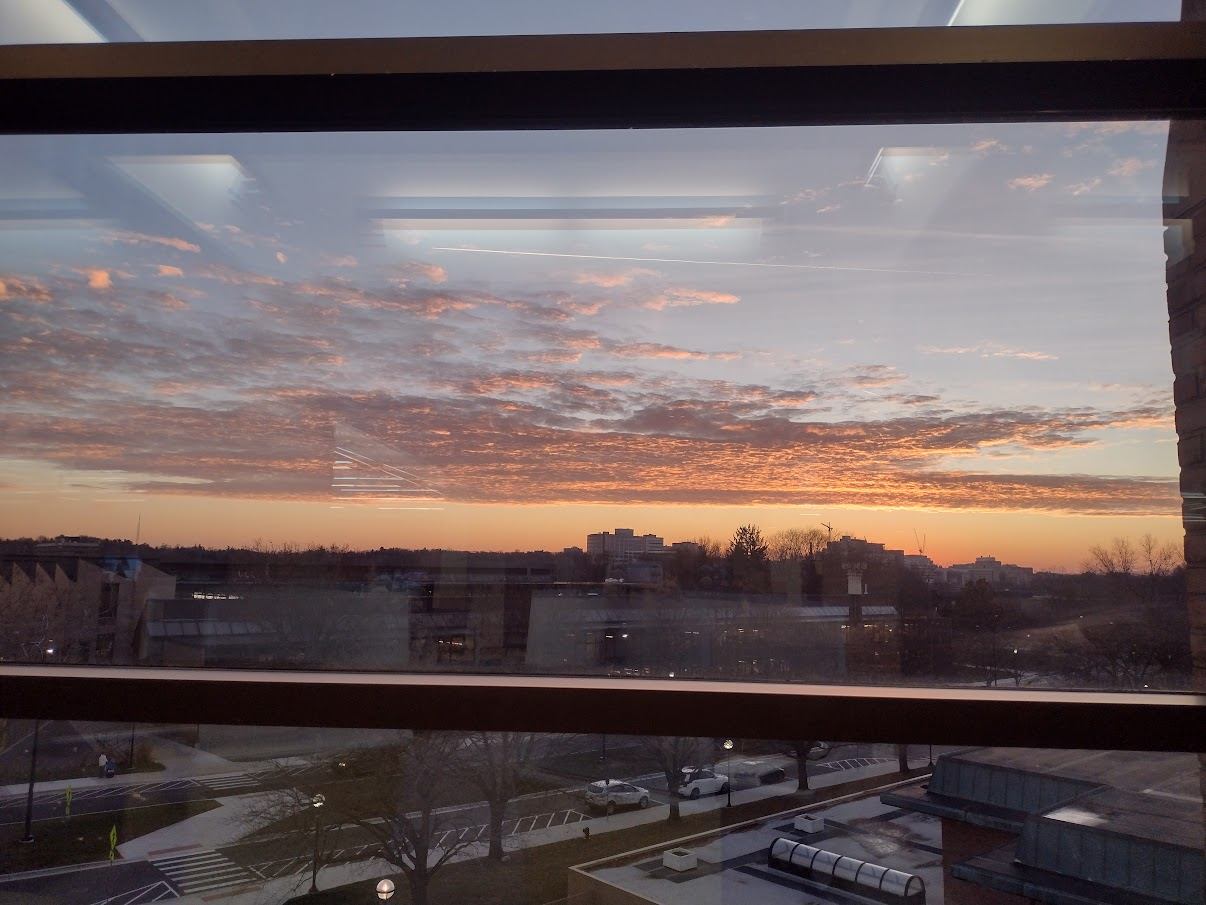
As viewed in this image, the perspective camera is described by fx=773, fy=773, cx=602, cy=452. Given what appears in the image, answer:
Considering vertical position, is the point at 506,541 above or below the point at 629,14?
below

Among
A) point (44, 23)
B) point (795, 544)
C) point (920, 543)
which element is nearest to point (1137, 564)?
point (920, 543)

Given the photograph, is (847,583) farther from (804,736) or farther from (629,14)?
(629,14)

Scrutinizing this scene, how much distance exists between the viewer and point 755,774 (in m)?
1.21

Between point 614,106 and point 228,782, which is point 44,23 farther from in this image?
point 228,782

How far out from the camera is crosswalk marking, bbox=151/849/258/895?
1.25 m

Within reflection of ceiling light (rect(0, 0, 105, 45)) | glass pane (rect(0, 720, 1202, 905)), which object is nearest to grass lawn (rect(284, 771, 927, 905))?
glass pane (rect(0, 720, 1202, 905))

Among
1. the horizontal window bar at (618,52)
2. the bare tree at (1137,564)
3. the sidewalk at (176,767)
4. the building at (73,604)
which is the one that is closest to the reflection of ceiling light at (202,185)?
the horizontal window bar at (618,52)

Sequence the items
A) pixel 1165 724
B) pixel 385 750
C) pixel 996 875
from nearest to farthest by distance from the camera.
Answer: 1. pixel 1165 724
2. pixel 996 875
3. pixel 385 750

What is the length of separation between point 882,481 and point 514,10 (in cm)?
108

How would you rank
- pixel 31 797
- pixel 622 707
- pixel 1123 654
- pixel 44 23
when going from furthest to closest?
pixel 44 23
pixel 31 797
pixel 1123 654
pixel 622 707

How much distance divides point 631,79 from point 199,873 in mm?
1449

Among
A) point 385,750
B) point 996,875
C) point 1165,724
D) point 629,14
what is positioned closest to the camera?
point 1165,724

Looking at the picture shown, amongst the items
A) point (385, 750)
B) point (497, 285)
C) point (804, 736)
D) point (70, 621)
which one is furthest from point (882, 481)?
point (70, 621)

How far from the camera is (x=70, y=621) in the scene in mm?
1321
